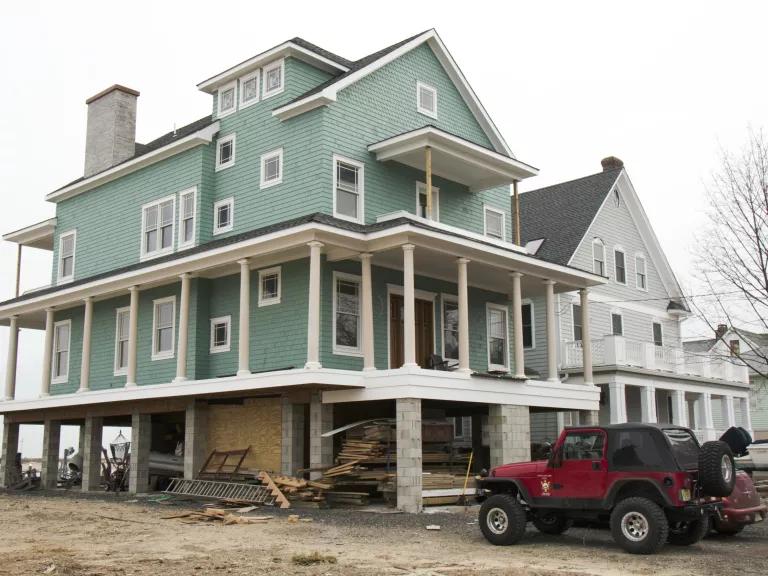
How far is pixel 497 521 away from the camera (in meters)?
14.3

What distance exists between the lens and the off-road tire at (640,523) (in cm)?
1253

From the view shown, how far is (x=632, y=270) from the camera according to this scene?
36.7 meters

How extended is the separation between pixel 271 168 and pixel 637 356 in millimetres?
15705

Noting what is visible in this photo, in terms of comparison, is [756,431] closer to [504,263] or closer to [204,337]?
[504,263]

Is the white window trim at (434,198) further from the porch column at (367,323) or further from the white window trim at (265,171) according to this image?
the porch column at (367,323)

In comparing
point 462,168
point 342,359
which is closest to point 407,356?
point 342,359

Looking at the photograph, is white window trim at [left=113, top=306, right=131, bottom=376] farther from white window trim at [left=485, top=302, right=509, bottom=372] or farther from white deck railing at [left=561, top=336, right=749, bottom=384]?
white deck railing at [left=561, top=336, right=749, bottom=384]

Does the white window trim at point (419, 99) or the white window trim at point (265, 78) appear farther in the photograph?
the white window trim at point (419, 99)

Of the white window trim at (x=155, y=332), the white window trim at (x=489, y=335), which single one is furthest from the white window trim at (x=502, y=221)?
the white window trim at (x=155, y=332)

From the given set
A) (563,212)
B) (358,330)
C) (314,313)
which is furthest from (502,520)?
(563,212)

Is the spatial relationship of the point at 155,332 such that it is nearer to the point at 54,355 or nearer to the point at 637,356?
the point at 54,355

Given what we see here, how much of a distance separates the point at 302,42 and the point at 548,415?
1596 cm

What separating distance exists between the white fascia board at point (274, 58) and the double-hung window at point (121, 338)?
26.0 ft

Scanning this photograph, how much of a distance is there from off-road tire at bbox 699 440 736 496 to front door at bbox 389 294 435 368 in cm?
1227
